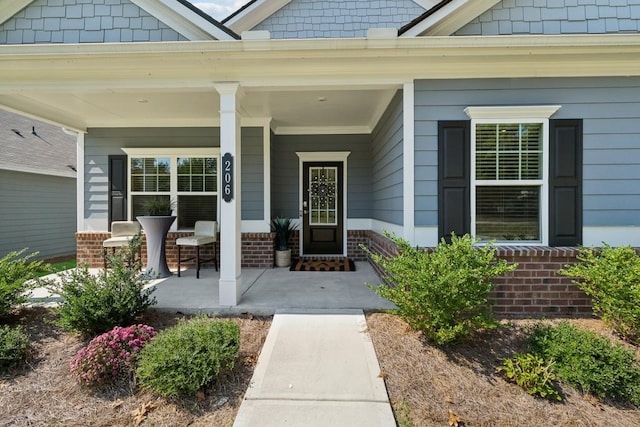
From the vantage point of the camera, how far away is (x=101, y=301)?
3066mm

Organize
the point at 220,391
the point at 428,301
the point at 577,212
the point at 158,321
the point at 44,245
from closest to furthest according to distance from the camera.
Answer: the point at 220,391, the point at 428,301, the point at 158,321, the point at 577,212, the point at 44,245

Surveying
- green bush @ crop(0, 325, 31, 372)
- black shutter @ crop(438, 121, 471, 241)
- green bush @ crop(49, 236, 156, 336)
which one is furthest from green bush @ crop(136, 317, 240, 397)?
black shutter @ crop(438, 121, 471, 241)

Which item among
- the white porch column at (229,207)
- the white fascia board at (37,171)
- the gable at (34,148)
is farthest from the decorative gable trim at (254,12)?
the gable at (34,148)

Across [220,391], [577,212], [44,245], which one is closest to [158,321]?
[220,391]

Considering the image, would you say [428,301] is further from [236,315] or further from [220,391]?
[236,315]

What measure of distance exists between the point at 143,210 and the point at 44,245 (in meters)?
4.41

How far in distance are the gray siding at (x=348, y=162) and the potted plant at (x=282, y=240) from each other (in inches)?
16.5

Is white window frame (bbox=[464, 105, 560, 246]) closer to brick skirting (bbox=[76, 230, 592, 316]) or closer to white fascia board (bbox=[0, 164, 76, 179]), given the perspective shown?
brick skirting (bbox=[76, 230, 592, 316])

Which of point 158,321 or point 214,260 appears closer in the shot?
point 158,321

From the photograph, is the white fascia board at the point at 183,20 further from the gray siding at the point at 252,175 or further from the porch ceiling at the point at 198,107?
the gray siding at the point at 252,175

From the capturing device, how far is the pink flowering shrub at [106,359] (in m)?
2.45

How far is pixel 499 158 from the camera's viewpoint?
12.3 feet

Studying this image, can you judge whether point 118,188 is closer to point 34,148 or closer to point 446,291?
point 34,148

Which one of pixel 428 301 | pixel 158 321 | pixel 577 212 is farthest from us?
pixel 577 212
